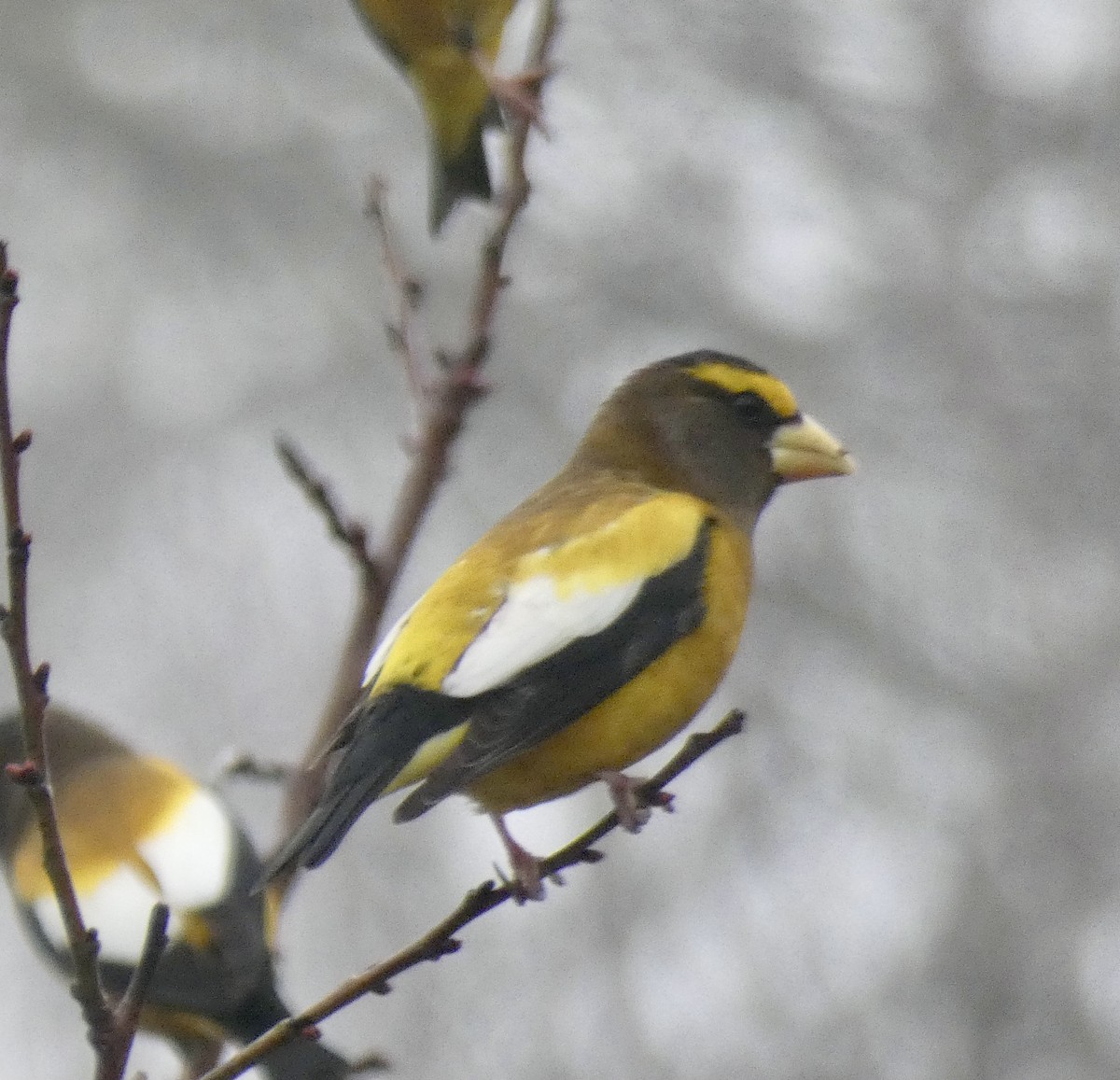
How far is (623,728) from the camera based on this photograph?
9.52 feet

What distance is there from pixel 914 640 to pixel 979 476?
87 cm

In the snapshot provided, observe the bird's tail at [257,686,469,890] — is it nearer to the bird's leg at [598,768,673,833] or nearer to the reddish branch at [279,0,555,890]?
the reddish branch at [279,0,555,890]

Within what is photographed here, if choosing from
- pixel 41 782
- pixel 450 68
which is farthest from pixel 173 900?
pixel 450 68

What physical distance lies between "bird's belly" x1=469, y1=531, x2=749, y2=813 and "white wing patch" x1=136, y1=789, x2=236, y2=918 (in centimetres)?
101

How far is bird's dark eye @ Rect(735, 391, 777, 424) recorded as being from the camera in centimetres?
363

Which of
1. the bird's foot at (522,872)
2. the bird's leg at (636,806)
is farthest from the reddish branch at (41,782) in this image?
the bird's leg at (636,806)

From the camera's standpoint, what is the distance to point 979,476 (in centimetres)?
931

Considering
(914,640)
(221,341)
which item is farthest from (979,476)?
(221,341)

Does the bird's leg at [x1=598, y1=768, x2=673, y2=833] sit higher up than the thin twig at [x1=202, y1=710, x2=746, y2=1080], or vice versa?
the thin twig at [x1=202, y1=710, x2=746, y2=1080]

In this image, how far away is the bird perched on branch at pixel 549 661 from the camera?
106 inches

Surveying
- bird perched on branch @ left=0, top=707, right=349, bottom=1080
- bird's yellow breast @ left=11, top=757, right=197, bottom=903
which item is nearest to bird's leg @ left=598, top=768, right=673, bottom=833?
bird perched on branch @ left=0, top=707, right=349, bottom=1080

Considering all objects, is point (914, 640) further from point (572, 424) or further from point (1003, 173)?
point (1003, 173)

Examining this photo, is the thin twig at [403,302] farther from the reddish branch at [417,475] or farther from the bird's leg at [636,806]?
the bird's leg at [636,806]

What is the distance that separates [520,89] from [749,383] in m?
0.67
